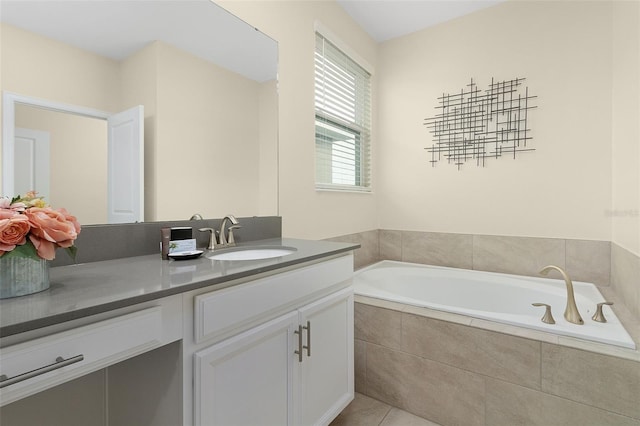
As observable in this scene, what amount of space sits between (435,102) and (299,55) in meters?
1.30

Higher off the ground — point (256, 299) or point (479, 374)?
point (256, 299)

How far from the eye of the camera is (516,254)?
7.82ft

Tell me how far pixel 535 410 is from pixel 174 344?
5.00 ft

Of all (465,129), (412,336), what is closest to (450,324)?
(412,336)

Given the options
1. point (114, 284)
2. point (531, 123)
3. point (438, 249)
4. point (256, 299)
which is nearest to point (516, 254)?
point (438, 249)

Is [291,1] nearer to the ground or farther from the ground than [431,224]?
farther from the ground

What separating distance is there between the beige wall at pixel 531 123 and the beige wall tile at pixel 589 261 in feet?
0.20

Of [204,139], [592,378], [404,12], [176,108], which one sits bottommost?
[592,378]

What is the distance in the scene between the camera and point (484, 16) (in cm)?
250

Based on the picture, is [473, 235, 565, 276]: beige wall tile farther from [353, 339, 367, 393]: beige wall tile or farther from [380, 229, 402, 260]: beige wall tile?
Answer: [353, 339, 367, 393]: beige wall tile

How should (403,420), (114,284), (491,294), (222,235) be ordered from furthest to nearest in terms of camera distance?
(491,294)
(403,420)
(222,235)
(114,284)

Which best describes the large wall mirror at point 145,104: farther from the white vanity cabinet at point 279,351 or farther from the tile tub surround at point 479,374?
the tile tub surround at point 479,374

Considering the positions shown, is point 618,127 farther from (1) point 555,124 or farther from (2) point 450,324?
(2) point 450,324

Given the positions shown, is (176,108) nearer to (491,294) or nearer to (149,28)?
(149,28)
